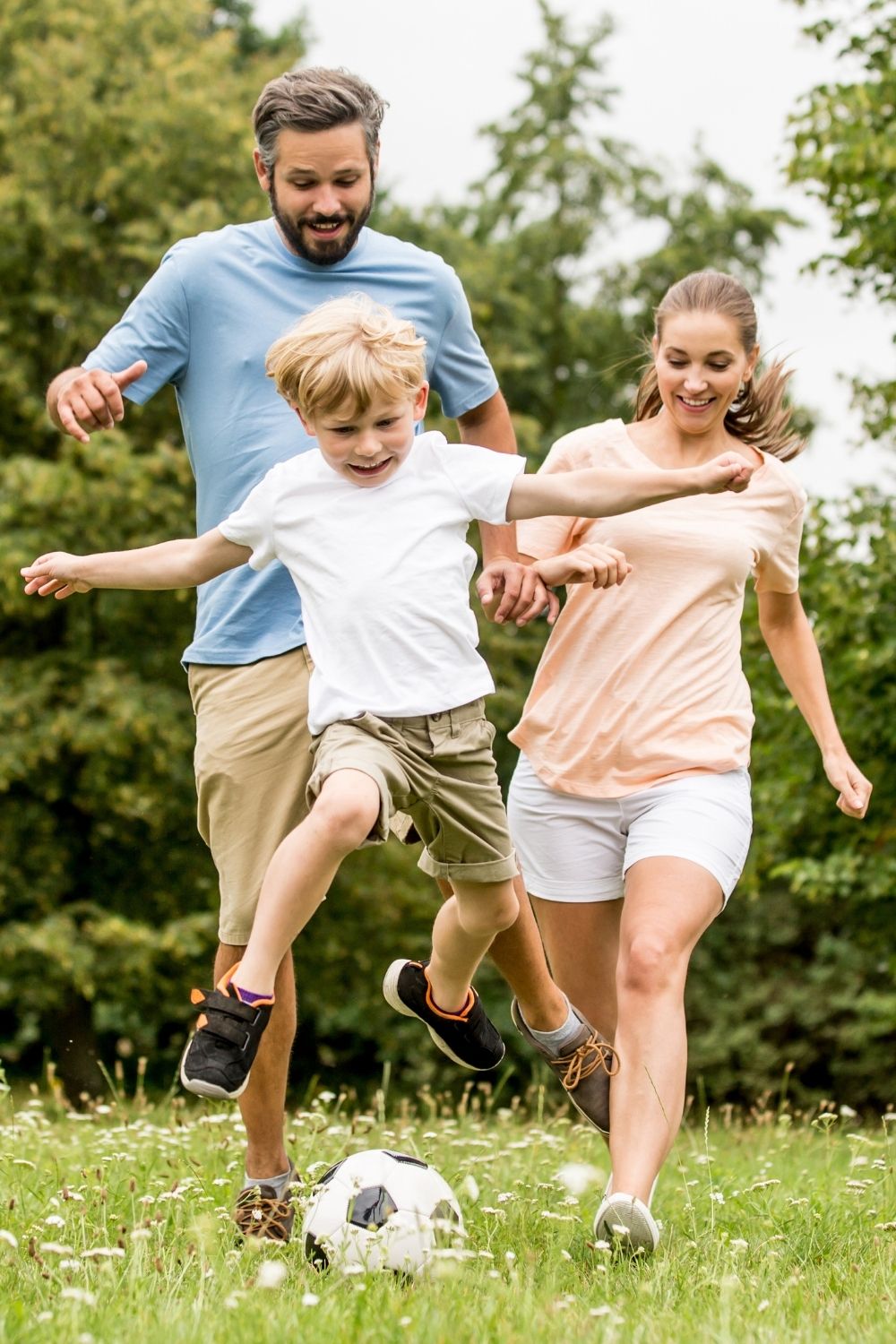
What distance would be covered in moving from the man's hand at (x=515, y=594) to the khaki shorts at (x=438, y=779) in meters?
0.25

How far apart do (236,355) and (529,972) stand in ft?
6.19

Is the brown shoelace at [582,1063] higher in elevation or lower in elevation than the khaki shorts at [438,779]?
lower

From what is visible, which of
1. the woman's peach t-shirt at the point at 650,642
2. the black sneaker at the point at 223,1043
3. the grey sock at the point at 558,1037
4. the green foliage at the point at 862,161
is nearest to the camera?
the black sneaker at the point at 223,1043

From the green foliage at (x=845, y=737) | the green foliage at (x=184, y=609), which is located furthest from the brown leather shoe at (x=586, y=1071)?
the green foliage at (x=184, y=609)

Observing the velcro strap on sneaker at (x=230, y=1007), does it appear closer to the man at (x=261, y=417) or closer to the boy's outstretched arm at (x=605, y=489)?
the man at (x=261, y=417)

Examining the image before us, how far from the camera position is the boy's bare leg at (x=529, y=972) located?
4.55m

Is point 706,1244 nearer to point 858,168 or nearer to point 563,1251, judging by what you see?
point 563,1251

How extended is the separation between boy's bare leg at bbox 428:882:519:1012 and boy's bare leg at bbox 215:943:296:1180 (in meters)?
0.43

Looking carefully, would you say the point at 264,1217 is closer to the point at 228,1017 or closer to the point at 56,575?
the point at 228,1017

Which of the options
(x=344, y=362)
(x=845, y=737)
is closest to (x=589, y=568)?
(x=344, y=362)

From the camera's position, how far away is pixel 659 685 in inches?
172

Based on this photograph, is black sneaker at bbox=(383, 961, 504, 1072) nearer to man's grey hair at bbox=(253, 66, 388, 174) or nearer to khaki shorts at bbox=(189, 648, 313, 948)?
khaki shorts at bbox=(189, 648, 313, 948)

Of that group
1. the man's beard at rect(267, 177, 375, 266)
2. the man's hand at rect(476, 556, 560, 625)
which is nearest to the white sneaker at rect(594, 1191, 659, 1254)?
the man's hand at rect(476, 556, 560, 625)

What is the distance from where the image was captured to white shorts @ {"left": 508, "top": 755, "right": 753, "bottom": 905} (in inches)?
164
